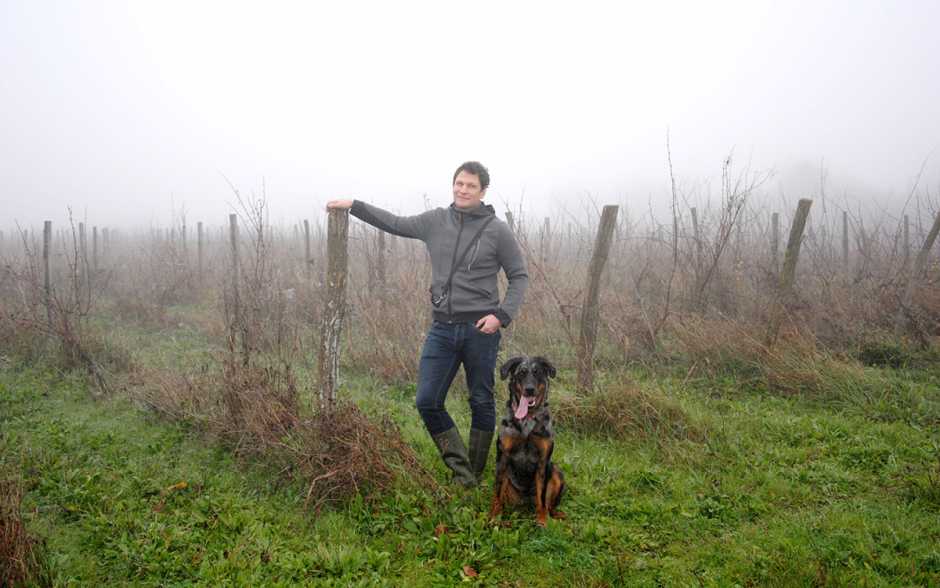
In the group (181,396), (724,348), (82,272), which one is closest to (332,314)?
(181,396)

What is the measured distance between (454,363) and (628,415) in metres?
1.93

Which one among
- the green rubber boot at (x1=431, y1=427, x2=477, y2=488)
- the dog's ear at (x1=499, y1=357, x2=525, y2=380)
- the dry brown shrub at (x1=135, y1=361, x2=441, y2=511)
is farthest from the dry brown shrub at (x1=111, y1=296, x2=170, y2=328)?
the dog's ear at (x1=499, y1=357, x2=525, y2=380)

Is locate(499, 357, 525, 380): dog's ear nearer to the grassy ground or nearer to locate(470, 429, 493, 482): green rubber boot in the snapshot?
locate(470, 429, 493, 482): green rubber boot

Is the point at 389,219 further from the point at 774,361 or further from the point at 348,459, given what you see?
the point at 774,361

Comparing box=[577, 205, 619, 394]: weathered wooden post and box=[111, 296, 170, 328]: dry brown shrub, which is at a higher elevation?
box=[577, 205, 619, 394]: weathered wooden post

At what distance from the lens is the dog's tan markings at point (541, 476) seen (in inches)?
A: 131

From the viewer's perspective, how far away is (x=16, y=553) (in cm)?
254

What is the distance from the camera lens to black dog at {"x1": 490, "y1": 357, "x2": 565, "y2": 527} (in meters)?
3.37

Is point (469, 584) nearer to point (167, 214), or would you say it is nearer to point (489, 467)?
point (489, 467)

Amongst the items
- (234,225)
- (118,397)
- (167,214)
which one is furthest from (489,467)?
(167,214)

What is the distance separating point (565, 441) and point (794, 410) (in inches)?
93.6

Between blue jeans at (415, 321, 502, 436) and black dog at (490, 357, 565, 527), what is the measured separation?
18 centimetres

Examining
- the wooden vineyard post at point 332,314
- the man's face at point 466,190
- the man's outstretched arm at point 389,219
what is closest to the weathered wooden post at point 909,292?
the man's face at point 466,190

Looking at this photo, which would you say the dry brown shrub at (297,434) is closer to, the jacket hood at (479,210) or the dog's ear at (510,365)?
the dog's ear at (510,365)
